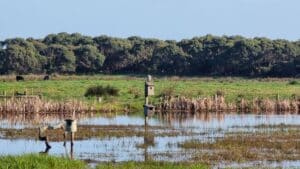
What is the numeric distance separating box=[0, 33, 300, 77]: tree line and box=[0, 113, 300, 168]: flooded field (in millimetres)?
70364

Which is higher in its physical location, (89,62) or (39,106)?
(89,62)

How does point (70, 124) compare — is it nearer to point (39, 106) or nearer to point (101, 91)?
point (39, 106)

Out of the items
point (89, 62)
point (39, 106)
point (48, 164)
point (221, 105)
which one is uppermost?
point (89, 62)

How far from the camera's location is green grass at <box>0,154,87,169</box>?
21141 millimetres

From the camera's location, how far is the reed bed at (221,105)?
49688 millimetres

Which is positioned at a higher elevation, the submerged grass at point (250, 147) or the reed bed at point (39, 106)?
the reed bed at point (39, 106)

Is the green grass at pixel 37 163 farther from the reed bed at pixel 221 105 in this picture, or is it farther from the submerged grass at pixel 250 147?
the reed bed at pixel 221 105

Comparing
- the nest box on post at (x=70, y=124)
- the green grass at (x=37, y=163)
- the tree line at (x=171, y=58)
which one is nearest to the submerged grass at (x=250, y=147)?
the nest box on post at (x=70, y=124)

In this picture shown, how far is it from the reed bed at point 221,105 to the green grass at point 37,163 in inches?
1085

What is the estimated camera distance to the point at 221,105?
165 feet

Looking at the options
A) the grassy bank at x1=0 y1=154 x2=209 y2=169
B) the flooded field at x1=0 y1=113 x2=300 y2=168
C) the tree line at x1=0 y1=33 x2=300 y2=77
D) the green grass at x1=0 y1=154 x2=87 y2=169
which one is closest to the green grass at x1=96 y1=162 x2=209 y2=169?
→ the grassy bank at x1=0 y1=154 x2=209 y2=169

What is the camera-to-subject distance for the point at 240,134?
34562mm

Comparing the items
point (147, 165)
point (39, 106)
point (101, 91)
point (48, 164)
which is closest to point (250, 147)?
point (147, 165)

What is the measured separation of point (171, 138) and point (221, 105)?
1767cm
